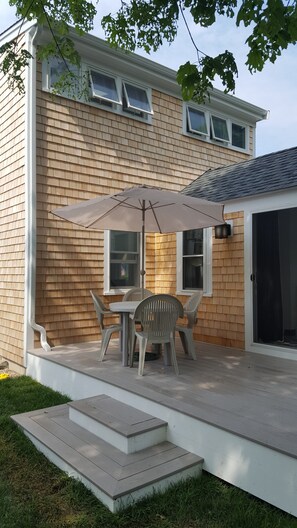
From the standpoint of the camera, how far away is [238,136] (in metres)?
9.56

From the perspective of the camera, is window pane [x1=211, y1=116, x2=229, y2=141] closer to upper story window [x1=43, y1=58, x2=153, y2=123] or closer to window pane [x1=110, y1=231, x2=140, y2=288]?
upper story window [x1=43, y1=58, x2=153, y2=123]

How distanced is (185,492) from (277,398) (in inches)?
48.8

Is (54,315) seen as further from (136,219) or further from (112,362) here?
(136,219)

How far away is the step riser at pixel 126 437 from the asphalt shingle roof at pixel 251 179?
3421 mm

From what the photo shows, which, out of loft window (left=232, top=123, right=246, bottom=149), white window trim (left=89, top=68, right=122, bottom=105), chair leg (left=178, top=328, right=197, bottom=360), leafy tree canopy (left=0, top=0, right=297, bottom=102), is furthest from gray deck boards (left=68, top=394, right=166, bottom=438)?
loft window (left=232, top=123, right=246, bottom=149)

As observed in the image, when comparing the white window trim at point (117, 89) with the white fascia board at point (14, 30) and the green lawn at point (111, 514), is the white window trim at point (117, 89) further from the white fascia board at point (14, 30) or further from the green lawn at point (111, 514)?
the green lawn at point (111, 514)

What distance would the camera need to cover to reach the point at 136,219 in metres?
5.73

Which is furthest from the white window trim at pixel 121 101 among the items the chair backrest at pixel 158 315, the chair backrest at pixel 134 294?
the chair backrest at pixel 158 315

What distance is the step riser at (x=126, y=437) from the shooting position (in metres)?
3.10

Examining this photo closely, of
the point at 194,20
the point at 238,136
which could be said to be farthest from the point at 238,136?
the point at 194,20

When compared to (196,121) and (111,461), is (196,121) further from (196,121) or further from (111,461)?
(111,461)

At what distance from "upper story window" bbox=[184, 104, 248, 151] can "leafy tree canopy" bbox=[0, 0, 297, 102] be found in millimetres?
4295

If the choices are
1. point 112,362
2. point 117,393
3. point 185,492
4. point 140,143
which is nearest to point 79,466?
point 185,492

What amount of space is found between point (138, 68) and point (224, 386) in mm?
5715
